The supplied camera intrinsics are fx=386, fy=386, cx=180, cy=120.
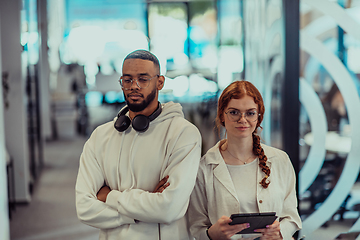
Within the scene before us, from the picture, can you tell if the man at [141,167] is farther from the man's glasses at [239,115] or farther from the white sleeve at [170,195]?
the man's glasses at [239,115]

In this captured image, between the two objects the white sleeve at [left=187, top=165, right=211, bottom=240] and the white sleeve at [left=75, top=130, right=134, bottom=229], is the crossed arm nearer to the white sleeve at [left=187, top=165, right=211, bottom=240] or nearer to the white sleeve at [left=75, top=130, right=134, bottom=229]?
the white sleeve at [left=75, top=130, right=134, bottom=229]

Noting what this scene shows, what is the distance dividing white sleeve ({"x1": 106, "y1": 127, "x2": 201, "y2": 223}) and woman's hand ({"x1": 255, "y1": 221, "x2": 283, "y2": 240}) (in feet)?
1.07

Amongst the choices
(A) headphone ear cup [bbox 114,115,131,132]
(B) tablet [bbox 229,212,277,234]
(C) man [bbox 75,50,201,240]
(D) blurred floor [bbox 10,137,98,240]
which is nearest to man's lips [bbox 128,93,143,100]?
(C) man [bbox 75,50,201,240]

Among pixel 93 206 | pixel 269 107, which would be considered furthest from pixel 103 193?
pixel 269 107

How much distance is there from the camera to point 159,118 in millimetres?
1690

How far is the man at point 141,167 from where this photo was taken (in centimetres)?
154

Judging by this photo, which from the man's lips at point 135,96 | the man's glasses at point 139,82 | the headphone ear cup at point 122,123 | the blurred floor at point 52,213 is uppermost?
the man's glasses at point 139,82

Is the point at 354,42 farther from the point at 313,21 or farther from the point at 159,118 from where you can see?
the point at 159,118

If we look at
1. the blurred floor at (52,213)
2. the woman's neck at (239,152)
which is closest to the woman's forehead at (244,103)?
the woman's neck at (239,152)

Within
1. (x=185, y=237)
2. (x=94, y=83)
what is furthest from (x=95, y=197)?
(x=94, y=83)

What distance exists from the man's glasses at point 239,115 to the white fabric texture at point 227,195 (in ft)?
0.61

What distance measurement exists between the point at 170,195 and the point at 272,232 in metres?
0.43

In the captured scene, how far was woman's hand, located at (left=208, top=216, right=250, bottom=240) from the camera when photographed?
1.48m

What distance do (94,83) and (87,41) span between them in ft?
5.18
